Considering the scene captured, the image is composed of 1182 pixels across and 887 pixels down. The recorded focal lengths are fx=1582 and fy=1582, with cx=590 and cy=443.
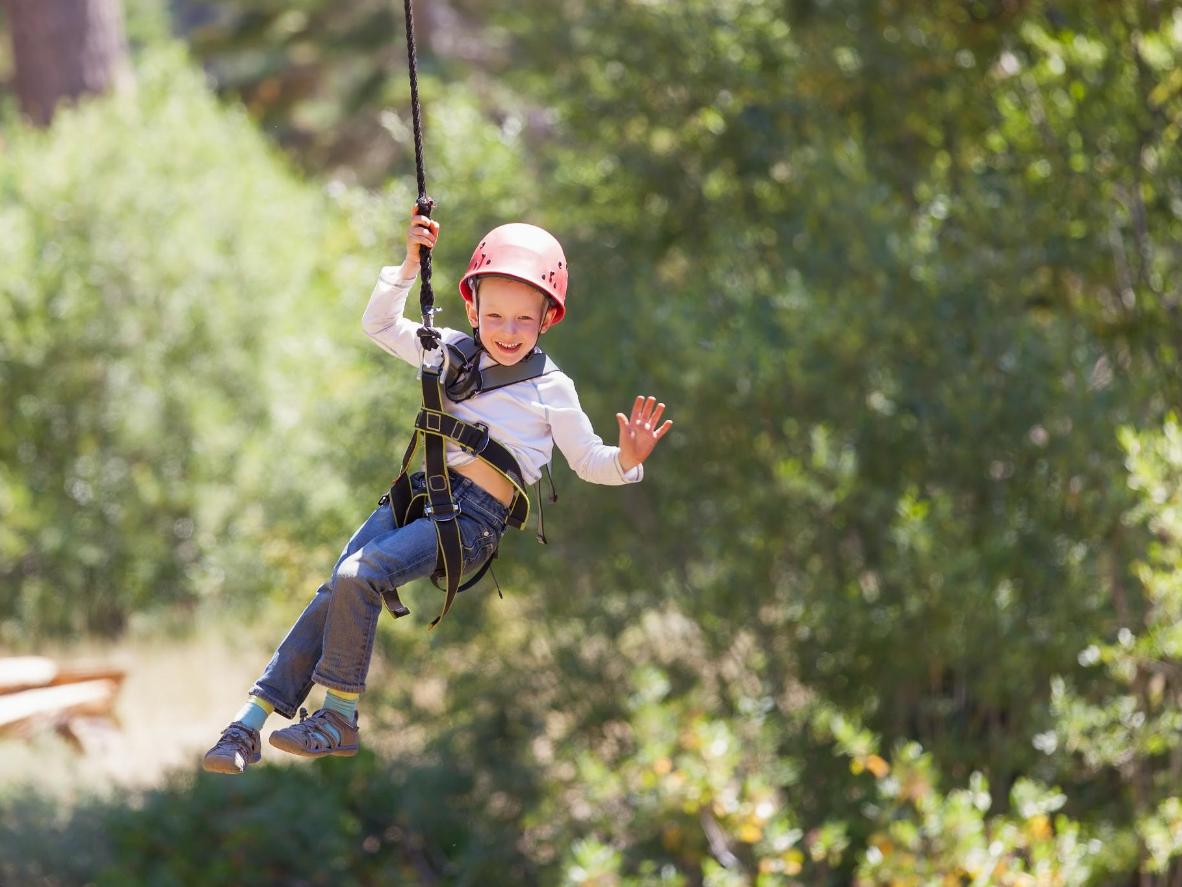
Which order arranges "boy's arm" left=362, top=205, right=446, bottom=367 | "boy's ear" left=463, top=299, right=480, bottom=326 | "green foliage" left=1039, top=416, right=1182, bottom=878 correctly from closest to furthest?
"boy's ear" left=463, top=299, right=480, bottom=326, "boy's arm" left=362, top=205, right=446, bottom=367, "green foliage" left=1039, top=416, right=1182, bottom=878

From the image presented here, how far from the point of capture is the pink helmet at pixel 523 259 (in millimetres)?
3244

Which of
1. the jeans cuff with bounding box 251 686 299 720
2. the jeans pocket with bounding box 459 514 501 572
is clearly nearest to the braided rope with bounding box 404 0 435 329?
the jeans pocket with bounding box 459 514 501 572

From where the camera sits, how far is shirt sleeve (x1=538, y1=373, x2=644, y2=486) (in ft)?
11.1

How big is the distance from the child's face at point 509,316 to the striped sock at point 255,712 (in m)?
0.95

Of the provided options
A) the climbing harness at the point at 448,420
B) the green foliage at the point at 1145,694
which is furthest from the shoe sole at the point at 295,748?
the green foliage at the point at 1145,694

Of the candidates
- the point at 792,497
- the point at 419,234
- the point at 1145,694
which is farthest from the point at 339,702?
the point at 1145,694

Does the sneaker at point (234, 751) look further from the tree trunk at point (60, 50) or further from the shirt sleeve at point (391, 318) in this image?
the tree trunk at point (60, 50)

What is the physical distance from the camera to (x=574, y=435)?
344 centimetres

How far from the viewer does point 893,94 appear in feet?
34.9

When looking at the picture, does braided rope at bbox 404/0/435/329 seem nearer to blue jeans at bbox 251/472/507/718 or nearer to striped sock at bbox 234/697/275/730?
blue jeans at bbox 251/472/507/718

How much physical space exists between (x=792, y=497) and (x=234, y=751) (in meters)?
6.26

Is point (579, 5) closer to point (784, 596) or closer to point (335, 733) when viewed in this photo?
point (784, 596)

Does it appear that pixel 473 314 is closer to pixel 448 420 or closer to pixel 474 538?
pixel 448 420

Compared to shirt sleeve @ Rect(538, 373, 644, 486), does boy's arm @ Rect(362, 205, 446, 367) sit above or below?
above
